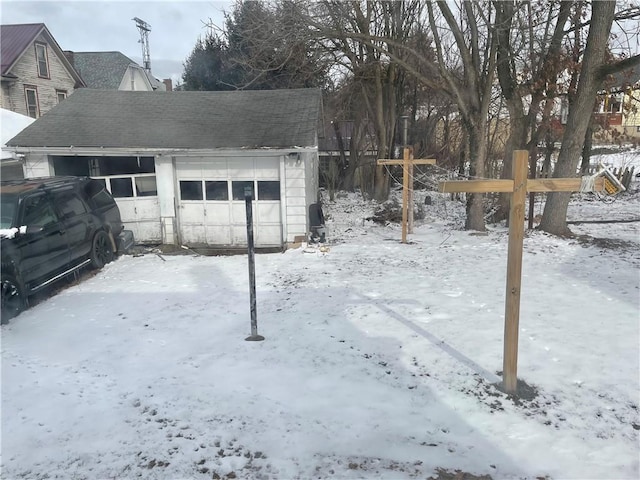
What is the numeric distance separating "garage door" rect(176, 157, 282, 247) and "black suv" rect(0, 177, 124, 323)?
217 cm

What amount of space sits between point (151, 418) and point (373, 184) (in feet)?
59.5

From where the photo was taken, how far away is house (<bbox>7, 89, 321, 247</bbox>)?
35.8 ft

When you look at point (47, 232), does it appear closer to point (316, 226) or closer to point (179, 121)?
point (179, 121)

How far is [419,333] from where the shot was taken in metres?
5.85

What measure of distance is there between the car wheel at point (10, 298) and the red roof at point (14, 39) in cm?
2097

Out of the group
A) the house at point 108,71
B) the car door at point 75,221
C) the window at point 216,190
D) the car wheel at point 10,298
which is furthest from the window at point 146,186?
the house at point 108,71

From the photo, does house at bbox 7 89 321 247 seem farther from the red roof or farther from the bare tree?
the red roof

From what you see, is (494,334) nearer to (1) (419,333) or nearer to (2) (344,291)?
(1) (419,333)

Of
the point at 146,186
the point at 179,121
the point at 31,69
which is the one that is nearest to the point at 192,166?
the point at 146,186

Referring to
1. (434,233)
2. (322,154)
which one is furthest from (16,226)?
(322,154)

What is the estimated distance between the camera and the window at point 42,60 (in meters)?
24.9

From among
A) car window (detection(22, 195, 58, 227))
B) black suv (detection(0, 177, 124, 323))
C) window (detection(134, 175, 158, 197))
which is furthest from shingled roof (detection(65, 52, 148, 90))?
car window (detection(22, 195, 58, 227))

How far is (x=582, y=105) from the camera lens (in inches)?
412

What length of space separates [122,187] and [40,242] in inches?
185
